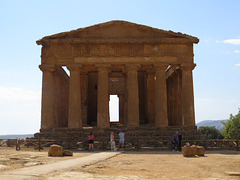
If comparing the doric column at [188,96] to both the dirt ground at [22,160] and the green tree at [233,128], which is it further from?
the green tree at [233,128]

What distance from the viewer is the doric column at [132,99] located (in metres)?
28.8

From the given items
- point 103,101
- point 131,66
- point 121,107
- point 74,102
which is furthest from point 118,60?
point 121,107

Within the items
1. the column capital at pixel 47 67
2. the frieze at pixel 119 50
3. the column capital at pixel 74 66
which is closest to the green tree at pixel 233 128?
the frieze at pixel 119 50

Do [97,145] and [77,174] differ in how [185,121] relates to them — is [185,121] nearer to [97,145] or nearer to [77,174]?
[97,145]

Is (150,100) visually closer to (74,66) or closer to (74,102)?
(74,102)

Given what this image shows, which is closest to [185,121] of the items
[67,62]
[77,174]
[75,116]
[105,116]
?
[105,116]

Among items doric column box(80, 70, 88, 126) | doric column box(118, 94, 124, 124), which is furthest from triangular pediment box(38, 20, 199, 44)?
doric column box(118, 94, 124, 124)

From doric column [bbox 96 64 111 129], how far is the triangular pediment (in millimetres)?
3349

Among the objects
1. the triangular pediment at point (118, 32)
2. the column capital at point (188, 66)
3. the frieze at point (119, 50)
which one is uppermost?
the triangular pediment at point (118, 32)

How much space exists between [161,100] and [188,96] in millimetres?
2746

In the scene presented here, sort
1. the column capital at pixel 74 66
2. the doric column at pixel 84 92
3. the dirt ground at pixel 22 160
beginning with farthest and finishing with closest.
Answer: the doric column at pixel 84 92, the column capital at pixel 74 66, the dirt ground at pixel 22 160

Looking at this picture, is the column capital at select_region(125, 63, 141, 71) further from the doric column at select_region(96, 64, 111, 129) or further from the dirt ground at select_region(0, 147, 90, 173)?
the dirt ground at select_region(0, 147, 90, 173)

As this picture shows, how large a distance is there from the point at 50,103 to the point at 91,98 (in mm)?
9769

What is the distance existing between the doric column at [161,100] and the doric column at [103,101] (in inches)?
194
